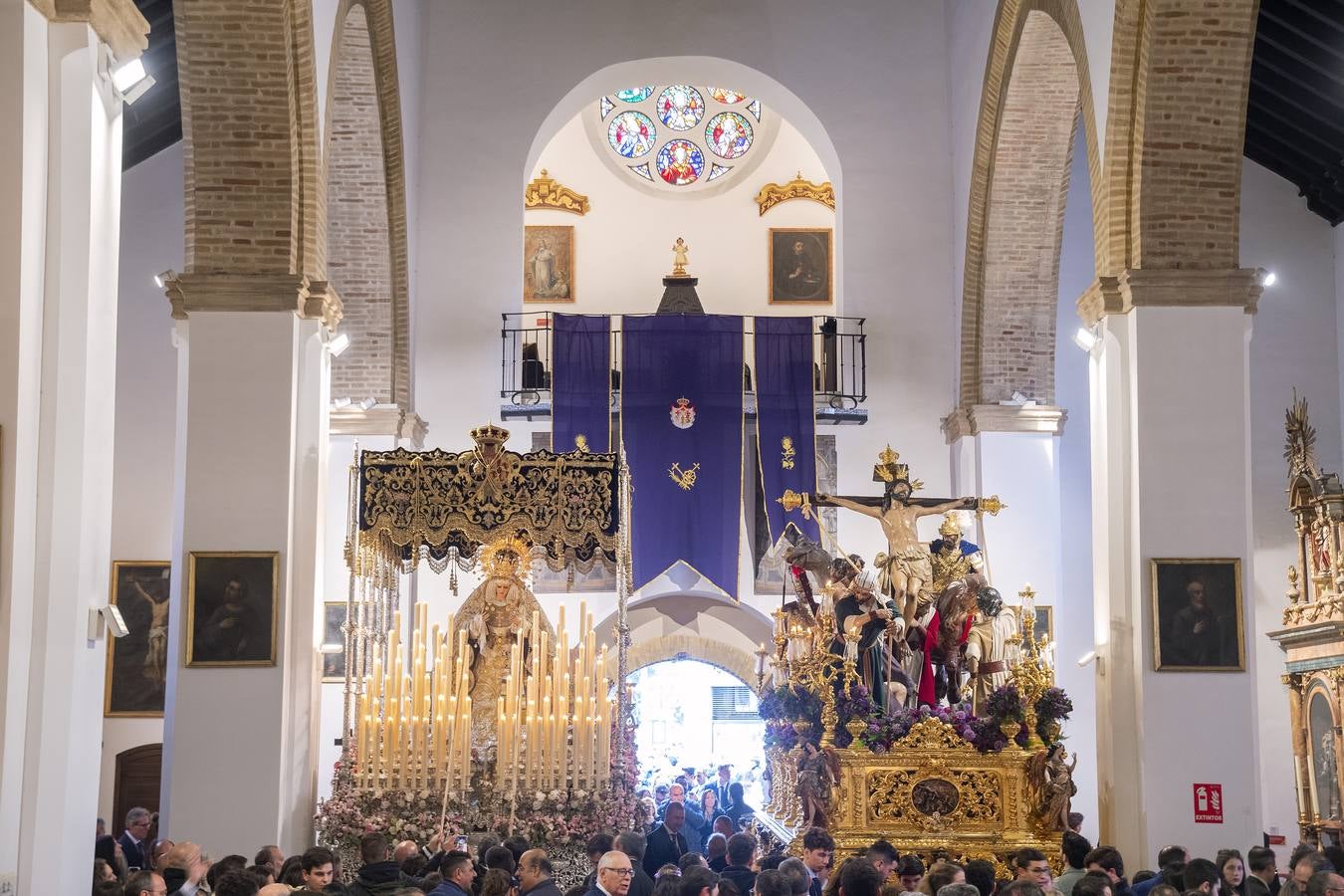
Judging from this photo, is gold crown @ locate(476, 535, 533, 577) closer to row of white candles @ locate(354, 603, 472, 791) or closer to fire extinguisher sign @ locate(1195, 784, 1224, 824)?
row of white candles @ locate(354, 603, 472, 791)

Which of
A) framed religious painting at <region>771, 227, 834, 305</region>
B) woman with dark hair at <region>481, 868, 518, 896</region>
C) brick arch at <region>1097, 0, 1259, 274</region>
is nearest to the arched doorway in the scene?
framed religious painting at <region>771, 227, 834, 305</region>

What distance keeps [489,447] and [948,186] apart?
752 cm

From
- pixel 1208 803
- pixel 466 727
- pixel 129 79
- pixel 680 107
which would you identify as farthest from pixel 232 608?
pixel 680 107

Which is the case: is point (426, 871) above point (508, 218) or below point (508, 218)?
below

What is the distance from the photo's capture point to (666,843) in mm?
9266

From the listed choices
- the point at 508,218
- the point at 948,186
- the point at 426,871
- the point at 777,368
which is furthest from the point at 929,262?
the point at 426,871

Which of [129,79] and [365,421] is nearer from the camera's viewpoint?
[129,79]

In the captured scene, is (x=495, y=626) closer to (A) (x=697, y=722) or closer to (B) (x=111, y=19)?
(B) (x=111, y=19)

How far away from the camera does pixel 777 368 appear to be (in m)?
16.6

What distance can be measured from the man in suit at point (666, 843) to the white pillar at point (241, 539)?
2.47 m

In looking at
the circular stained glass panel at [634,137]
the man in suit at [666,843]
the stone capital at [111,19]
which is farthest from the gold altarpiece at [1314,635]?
the stone capital at [111,19]

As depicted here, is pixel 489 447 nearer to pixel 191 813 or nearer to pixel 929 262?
pixel 191 813

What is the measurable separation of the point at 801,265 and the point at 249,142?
36.1 ft

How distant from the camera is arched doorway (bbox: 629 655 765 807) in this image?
2203cm
